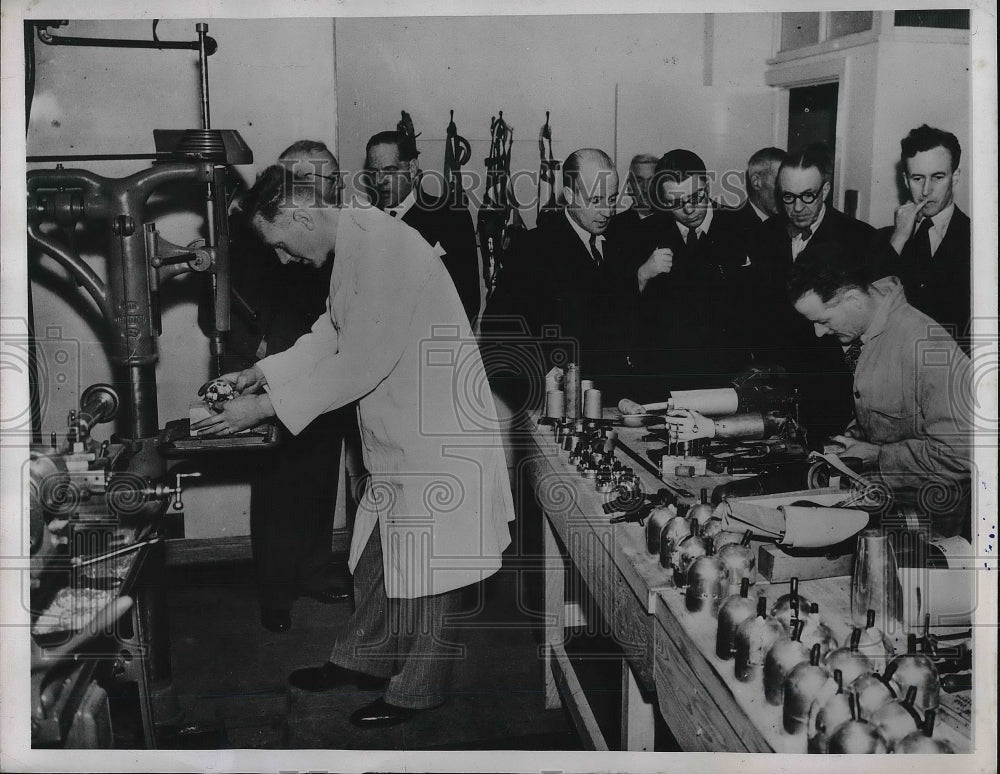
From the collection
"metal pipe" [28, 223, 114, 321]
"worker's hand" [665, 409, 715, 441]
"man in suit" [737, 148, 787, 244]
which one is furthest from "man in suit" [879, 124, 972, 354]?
"metal pipe" [28, 223, 114, 321]

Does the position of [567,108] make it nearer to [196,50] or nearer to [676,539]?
[196,50]

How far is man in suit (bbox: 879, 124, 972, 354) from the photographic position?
5.84ft

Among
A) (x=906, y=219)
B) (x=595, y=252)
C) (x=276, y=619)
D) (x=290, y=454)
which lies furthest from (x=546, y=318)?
(x=276, y=619)

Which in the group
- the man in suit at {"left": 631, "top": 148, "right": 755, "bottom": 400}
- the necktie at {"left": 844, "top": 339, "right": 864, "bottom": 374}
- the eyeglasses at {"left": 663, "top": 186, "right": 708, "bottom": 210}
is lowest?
the necktie at {"left": 844, "top": 339, "right": 864, "bottom": 374}

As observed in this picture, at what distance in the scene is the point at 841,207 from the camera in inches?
71.4

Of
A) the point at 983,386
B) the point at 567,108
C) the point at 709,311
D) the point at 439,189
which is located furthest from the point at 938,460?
the point at 439,189

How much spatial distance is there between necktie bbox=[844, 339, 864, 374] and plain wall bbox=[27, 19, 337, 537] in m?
1.22

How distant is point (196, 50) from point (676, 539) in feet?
4.71

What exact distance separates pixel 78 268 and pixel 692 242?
1348 millimetres

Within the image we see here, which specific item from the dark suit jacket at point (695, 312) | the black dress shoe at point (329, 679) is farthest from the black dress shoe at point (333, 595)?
the dark suit jacket at point (695, 312)

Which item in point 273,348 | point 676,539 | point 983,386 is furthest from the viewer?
point 273,348

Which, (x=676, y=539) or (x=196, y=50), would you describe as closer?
(x=676, y=539)

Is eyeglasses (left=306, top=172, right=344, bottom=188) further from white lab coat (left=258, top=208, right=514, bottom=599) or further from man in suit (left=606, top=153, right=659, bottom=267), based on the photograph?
man in suit (left=606, top=153, right=659, bottom=267)

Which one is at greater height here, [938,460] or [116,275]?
[116,275]
